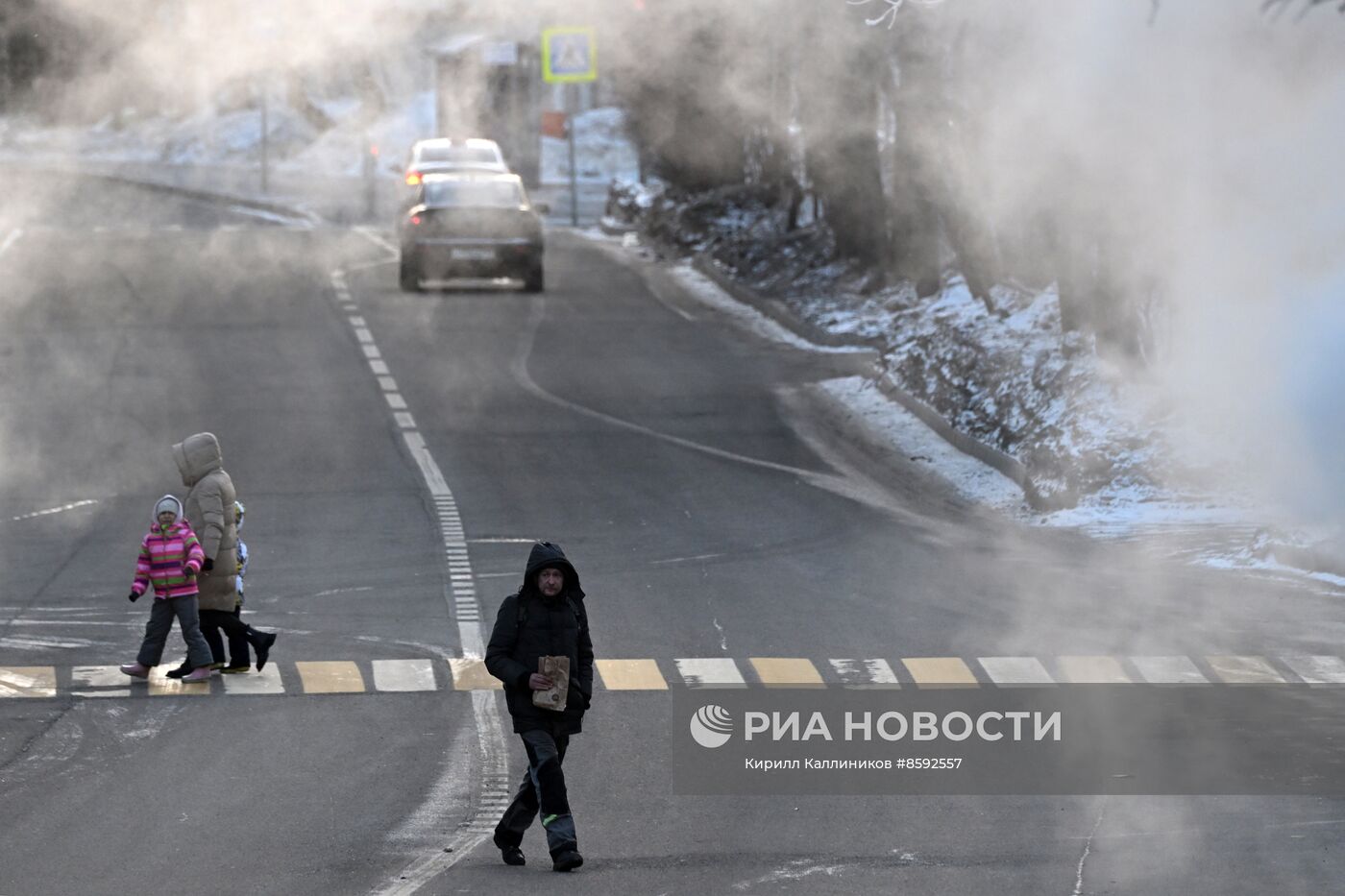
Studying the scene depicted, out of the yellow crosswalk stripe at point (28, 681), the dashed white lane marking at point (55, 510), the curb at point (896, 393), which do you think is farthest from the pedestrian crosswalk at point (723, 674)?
the curb at point (896, 393)

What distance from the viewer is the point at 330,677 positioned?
1192 centimetres

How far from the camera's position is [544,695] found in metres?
8.44

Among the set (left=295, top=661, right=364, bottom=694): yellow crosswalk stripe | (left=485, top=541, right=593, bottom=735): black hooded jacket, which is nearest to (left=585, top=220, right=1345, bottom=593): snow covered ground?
(left=295, top=661, right=364, bottom=694): yellow crosswalk stripe

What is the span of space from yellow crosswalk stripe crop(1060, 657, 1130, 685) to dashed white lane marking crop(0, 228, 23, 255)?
25.9 m

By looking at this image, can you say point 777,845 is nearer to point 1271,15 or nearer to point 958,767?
point 958,767

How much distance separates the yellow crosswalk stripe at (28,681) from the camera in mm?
11432

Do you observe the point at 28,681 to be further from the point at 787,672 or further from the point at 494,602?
the point at 787,672

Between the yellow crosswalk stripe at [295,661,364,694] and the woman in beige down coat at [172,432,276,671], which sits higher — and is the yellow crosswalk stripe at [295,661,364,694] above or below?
below

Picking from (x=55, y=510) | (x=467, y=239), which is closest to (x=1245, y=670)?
(x=55, y=510)

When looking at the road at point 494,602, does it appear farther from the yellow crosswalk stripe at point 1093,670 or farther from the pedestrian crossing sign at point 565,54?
the pedestrian crossing sign at point 565,54

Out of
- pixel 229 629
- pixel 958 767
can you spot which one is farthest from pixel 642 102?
pixel 958 767

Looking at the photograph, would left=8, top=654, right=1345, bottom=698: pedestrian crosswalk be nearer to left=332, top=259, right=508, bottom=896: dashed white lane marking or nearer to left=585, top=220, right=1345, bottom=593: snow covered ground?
left=332, top=259, right=508, bottom=896: dashed white lane marking

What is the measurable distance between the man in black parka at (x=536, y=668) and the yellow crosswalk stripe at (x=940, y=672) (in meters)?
3.50

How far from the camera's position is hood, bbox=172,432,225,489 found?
39.9 ft
